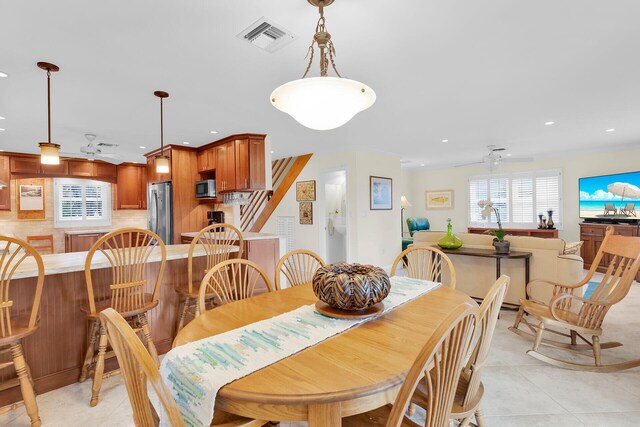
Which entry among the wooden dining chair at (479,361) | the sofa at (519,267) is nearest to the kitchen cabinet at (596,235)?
the sofa at (519,267)

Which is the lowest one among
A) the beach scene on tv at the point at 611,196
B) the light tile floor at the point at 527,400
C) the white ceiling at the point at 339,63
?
the light tile floor at the point at 527,400

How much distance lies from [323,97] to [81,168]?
6940mm

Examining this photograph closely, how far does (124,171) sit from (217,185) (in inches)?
134

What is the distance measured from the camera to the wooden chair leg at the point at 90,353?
2170mm

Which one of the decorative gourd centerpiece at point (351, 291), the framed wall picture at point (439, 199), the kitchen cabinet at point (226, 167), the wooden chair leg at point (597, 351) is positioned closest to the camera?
the decorative gourd centerpiece at point (351, 291)

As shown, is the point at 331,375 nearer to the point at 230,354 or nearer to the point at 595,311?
the point at 230,354

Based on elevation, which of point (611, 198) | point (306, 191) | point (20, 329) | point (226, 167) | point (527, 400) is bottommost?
point (527, 400)

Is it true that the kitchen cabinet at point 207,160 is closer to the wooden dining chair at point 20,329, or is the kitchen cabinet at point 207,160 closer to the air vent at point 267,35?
the air vent at point 267,35

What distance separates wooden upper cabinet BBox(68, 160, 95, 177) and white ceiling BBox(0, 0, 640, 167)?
1863mm

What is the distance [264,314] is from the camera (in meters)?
1.46

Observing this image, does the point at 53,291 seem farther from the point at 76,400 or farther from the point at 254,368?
the point at 254,368

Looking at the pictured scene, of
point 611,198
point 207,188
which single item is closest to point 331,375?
point 207,188

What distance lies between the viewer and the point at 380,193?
20.5 feet

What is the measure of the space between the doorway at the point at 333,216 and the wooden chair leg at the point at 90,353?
165 inches
